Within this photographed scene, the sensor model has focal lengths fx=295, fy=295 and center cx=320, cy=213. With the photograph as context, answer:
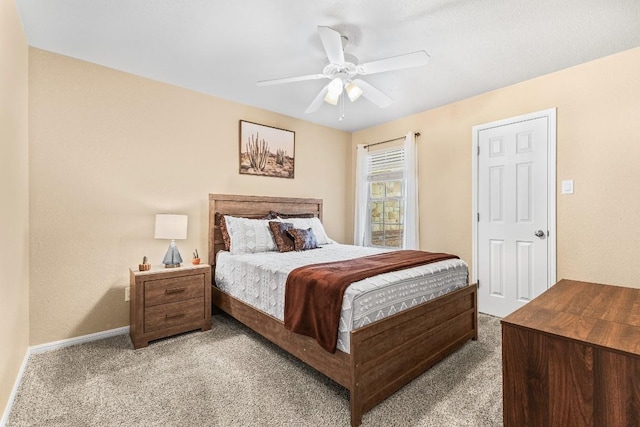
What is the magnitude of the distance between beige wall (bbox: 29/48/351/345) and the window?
2172 mm

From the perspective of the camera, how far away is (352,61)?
243 centimetres

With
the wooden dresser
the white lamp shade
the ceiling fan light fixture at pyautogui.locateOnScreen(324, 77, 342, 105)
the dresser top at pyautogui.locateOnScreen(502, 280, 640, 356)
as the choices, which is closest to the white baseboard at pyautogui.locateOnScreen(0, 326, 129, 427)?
the white lamp shade

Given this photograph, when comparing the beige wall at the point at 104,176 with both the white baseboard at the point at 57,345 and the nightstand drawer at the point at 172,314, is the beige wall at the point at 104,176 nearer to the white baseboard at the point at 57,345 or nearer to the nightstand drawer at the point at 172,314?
the white baseboard at the point at 57,345

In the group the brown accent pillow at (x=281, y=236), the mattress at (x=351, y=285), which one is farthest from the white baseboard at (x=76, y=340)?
the brown accent pillow at (x=281, y=236)

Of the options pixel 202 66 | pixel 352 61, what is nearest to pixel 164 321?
pixel 202 66

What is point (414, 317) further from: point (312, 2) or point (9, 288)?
point (9, 288)

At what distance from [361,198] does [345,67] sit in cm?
254

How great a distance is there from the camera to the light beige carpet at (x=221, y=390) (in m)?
1.63

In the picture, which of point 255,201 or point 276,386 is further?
point 255,201

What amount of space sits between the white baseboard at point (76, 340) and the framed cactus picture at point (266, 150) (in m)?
2.08

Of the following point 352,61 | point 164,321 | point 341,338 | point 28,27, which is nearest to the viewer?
point 341,338

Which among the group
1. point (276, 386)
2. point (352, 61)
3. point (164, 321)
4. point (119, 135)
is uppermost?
point (352, 61)

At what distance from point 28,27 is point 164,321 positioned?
248cm

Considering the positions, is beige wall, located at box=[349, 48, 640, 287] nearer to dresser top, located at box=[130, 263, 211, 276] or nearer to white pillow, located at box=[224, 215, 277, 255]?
white pillow, located at box=[224, 215, 277, 255]
